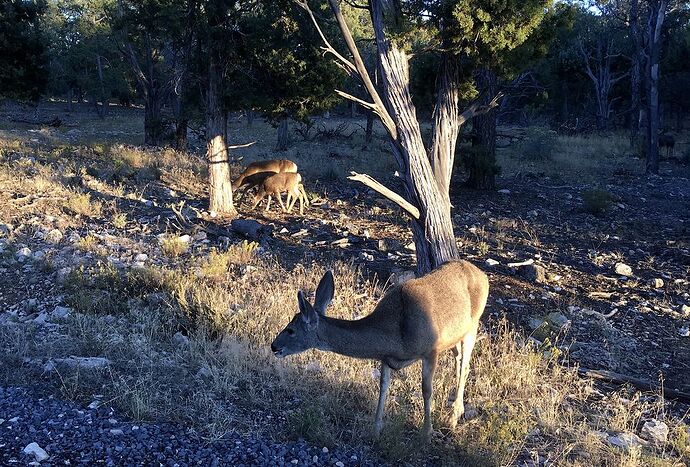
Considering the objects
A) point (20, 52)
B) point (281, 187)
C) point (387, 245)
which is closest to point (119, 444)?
point (387, 245)

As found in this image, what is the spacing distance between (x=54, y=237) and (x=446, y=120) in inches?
285

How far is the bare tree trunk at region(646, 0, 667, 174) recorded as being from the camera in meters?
24.1

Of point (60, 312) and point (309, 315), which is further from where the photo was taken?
point (60, 312)

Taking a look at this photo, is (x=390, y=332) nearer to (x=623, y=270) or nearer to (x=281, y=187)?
(x=623, y=270)

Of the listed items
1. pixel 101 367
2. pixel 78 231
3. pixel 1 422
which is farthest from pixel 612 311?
pixel 78 231

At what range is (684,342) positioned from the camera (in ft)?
26.5

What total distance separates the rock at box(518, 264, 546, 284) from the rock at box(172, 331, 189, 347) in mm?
5929

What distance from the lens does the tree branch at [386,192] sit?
330 inches

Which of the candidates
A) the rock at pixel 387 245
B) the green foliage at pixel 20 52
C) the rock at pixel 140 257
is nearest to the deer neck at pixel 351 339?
the rock at pixel 140 257

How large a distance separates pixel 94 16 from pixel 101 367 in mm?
41034

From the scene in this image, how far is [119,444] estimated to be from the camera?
4.60 metres

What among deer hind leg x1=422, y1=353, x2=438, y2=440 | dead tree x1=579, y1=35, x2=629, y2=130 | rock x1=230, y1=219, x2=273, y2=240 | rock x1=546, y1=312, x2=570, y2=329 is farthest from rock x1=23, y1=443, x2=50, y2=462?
dead tree x1=579, y1=35, x2=629, y2=130

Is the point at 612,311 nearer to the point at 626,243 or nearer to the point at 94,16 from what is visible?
the point at 626,243

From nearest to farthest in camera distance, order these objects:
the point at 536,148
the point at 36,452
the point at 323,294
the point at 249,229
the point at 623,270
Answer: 1. the point at 36,452
2. the point at 323,294
3. the point at 623,270
4. the point at 249,229
5. the point at 536,148
